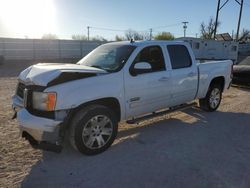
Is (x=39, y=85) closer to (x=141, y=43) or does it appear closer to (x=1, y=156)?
(x=1, y=156)

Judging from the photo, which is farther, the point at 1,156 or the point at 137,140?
the point at 137,140

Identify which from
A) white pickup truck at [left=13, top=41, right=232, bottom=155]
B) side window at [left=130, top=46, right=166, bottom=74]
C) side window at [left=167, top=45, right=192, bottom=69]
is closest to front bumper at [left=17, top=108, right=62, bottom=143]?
white pickup truck at [left=13, top=41, right=232, bottom=155]

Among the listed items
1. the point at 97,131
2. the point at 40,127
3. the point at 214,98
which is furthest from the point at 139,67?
the point at 214,98

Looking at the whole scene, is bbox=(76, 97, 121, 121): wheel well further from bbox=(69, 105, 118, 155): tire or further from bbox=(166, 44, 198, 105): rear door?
bbox=(166, 44, 198, 105): rear door

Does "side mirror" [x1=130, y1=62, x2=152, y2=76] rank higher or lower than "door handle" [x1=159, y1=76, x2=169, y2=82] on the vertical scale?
higher

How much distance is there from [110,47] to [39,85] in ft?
6.92

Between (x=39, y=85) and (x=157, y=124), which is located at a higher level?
(x=39, y=85)

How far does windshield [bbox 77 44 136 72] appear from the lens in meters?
5.51

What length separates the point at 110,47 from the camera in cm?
625

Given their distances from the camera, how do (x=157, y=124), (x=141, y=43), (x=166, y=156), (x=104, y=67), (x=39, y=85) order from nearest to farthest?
(x=39, y=85)
(x=166, y=156)
(x=104, y=67)
(x=141, y=43)
(x=157, y=124)

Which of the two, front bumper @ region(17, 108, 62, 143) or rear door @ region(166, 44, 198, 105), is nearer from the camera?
front bumper @ region(17, 108, 62, 143)

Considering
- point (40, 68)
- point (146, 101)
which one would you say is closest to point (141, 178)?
point (146, 101)

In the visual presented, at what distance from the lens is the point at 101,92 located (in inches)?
195

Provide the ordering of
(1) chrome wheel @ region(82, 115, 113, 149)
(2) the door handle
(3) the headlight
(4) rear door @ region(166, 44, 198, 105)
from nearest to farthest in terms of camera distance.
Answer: (3) the headlight, (1) chrome wheel @ region(82, 115, 113, 149), (2) the door handle, (4) rear door @ region(166, 44, 198, 105)
